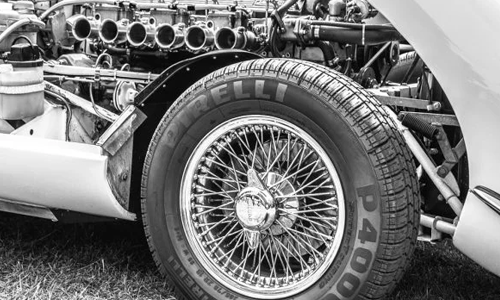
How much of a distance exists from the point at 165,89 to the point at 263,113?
2.19ft

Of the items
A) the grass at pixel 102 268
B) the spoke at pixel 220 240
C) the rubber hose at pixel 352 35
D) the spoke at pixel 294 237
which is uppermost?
the rubber hose at pixel 352 35

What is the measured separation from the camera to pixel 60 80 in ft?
13.5

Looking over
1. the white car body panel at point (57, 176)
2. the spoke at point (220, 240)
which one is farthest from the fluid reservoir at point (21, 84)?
the spoke at point (220, 240)

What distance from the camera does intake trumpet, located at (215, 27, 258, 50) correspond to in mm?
3869

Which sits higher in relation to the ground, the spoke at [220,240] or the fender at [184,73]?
the fender at [184,73]

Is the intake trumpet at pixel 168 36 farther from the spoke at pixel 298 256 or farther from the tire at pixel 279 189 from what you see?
the spoke at pixel 298 256

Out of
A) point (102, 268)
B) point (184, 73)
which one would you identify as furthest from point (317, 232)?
point (102, 268)

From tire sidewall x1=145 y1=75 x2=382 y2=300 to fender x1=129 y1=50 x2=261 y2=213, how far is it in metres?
0.28

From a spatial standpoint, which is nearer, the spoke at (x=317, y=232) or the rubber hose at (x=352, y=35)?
the spoke at (x=317, y=232)

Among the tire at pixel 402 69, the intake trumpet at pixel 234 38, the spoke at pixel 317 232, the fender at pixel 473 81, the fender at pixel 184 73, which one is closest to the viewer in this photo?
the fender at pixel 473 81

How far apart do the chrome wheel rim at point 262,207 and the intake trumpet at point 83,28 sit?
1.36 meters

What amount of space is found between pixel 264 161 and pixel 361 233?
60cm

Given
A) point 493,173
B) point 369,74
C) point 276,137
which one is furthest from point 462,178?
point 369,74

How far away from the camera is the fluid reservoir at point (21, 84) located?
3.67 meters
